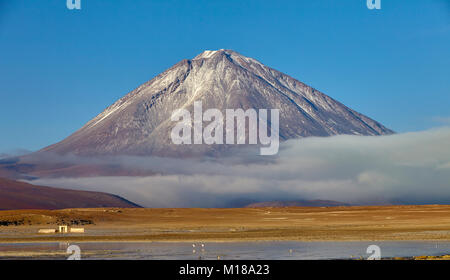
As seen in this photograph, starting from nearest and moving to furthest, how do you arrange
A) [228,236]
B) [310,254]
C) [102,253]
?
[310,254] < [102,253] < [228,236]

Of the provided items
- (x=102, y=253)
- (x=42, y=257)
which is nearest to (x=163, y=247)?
(x=102, y=253)

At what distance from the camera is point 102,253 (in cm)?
4825

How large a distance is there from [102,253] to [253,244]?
535 inches

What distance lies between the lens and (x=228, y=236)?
67875mm

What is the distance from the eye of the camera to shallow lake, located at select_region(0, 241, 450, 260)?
44562 millimetres

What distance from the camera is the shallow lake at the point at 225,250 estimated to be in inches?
1754

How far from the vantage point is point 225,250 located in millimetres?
49906
